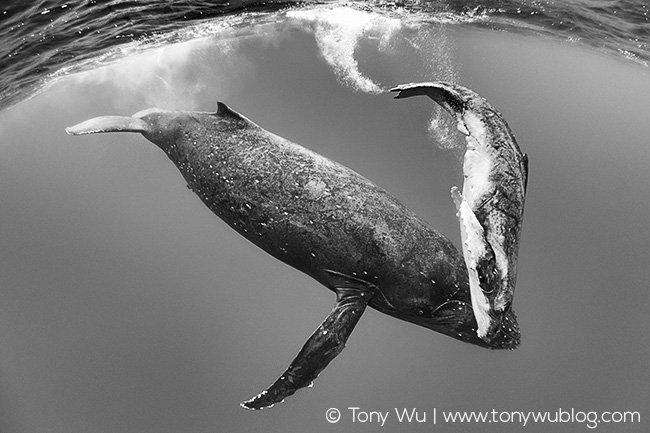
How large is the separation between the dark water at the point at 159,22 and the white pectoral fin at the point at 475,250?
24.9 feet

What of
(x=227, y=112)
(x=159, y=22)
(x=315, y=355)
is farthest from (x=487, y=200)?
(x=159, y=22)

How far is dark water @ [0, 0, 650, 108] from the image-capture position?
9.53 metres

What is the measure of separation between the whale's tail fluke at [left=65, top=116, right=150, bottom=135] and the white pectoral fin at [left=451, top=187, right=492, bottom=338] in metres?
4.81

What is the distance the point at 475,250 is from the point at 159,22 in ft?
29.0

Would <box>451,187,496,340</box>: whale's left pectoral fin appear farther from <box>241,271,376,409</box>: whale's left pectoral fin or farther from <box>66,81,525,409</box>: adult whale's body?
<box>241,271,376,409</box>: whale's left pectoral fin

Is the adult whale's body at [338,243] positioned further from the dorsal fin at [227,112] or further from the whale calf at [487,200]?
the whale calf at [487,200]

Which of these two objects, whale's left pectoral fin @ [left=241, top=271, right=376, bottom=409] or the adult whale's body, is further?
the adult whale's body

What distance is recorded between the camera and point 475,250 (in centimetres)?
387

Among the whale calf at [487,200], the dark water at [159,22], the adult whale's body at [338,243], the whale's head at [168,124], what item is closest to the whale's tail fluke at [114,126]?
the whale's head at [168,124]

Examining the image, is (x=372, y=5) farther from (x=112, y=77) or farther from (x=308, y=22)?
(x=112, y=77)

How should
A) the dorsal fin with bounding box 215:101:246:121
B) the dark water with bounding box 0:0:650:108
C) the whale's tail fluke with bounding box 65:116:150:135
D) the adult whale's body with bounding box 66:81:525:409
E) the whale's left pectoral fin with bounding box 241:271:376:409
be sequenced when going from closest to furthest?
the whale's left pectoral fin with bounding box 241:271:376:409 < the adult whale's body with bounding box 66:81:525:409 < the dorsal fin with bounding box 215:101:246:121 < the whale's tail fluke with bounding box 65:116:150:135 < the dark water with bounding box 0:0:650:108

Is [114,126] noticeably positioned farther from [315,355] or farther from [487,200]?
[487,200]

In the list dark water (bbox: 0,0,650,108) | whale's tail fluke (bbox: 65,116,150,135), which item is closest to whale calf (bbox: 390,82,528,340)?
whale's tail fluke (bbox: 65,116,150,135)

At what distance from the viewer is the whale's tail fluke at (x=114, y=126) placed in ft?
23.6
